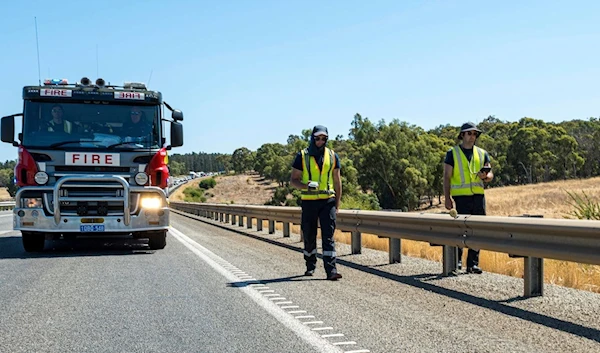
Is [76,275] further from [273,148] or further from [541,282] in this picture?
[273,148]

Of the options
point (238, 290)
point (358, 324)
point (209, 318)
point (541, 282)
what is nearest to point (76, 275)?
point (238, 290)

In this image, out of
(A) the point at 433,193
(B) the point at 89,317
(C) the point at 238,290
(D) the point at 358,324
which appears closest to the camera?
(D) the point at 358,324

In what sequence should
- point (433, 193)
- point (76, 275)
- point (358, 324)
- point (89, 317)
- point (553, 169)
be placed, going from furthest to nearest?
point (553, 169)
point (433, 193)
point (76, 275)
point (89, 317)
point (358, 324)

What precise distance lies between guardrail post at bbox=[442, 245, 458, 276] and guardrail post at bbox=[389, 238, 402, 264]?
1570mm

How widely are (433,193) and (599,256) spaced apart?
3497 inches

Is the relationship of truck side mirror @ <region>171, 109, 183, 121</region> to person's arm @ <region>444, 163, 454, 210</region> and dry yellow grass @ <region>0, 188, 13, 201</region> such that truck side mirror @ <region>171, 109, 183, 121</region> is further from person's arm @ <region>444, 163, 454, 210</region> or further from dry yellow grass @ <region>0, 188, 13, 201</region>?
dry yellow grass @ <region>0, 188, 13, 201</region>

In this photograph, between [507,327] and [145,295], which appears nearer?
[507,327]

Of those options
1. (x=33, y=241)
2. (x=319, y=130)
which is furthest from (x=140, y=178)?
(x=319, y=130)

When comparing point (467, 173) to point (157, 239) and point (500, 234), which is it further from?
point (157, 239)

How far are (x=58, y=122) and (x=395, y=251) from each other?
635cm

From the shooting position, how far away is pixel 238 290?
727cm

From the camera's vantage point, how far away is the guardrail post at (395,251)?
991 centimetres

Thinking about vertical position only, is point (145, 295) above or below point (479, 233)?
below

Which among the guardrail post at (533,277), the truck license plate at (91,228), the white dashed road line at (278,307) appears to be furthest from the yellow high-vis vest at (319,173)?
the truck license plate at (91,228)
